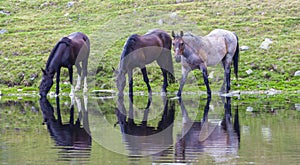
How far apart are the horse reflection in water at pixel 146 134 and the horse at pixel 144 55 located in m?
4.21

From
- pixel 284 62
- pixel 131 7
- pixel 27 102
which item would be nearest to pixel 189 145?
pixel 27 102

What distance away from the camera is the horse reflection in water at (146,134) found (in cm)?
1145

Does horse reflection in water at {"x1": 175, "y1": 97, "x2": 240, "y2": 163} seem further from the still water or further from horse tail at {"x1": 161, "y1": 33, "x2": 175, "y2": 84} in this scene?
horse tail at {"x1": 161, "y1": 33, "x2": 175, "y2": 84}

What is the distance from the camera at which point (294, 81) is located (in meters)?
27.4

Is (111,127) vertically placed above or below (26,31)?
above

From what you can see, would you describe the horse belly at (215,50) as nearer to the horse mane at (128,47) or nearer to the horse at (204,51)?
the horse at (204,51)

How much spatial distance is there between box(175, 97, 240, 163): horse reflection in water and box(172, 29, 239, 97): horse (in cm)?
646

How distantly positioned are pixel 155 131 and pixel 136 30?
1085 inches

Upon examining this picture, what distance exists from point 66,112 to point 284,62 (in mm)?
14564

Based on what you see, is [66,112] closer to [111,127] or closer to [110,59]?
[111,127]

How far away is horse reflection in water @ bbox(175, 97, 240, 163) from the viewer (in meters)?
10.8

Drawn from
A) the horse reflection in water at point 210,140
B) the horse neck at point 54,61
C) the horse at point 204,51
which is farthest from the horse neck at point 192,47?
the horse reflection in water at point 210,140

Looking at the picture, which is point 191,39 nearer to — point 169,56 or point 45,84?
point 169,56

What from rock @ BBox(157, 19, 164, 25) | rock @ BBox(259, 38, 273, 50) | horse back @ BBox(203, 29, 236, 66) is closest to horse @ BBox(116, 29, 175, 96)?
horse back @ BBox(203, 29, 236, 66)
